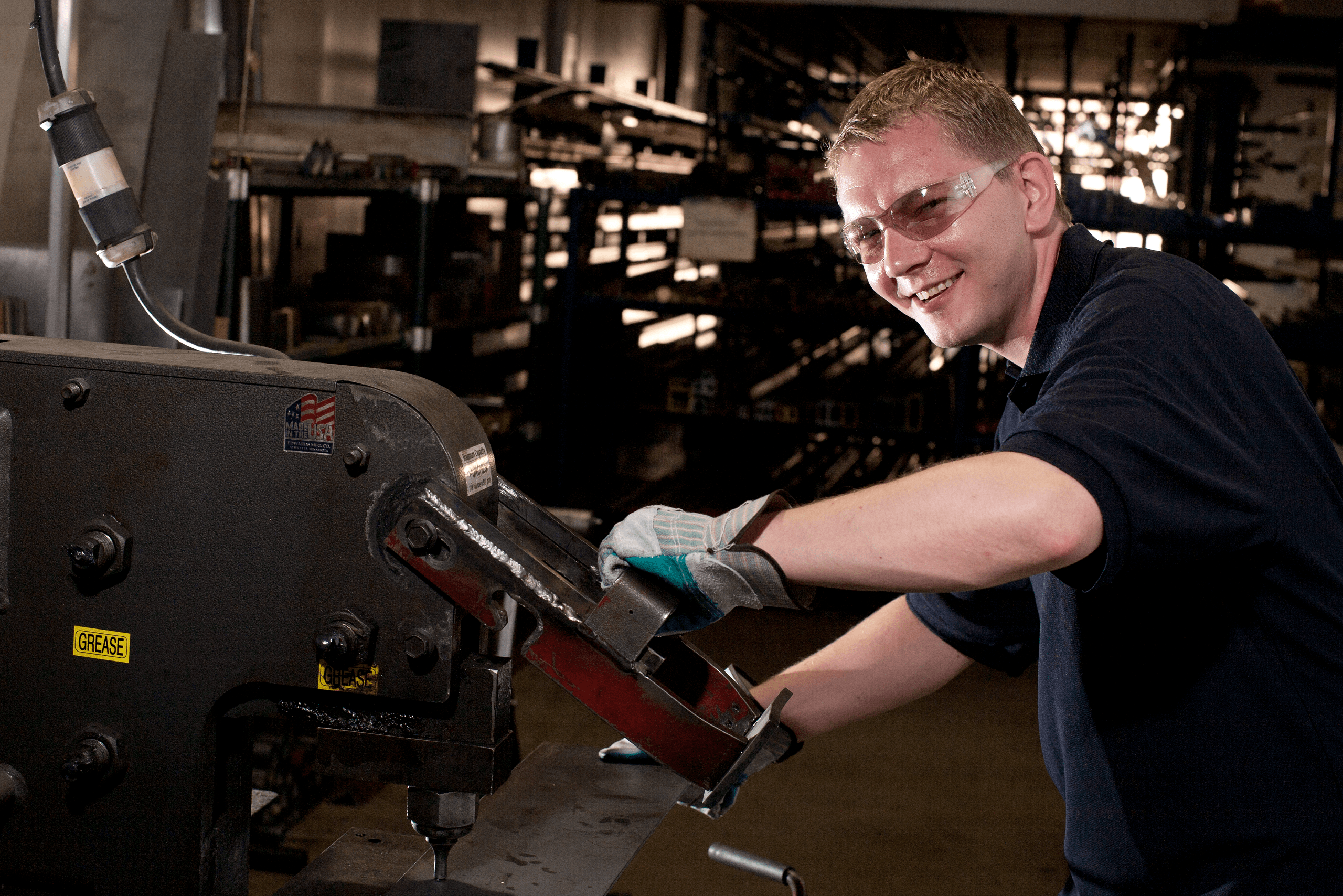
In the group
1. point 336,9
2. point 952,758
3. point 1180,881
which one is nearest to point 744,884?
point 952,758

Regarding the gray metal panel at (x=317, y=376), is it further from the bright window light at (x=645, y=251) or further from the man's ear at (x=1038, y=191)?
the bright window light at (x=645, y=251)

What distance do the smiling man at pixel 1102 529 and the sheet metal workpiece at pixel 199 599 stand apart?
18cm

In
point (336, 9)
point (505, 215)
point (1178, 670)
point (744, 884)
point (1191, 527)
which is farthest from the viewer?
point (505, 215)

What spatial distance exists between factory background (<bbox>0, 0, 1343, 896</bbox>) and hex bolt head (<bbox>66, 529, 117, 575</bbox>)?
1195 millimetres

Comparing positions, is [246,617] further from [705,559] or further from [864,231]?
[864,231]

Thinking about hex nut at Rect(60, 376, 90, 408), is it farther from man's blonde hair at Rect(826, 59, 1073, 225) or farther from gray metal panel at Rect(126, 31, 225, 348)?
gray metal panel at Rect(126, 31, 225, 348)

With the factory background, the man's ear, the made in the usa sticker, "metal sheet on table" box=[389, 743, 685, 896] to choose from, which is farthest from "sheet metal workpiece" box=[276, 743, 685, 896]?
Result: the factory background

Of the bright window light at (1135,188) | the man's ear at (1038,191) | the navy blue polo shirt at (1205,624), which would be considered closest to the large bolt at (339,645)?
the navy blue polo shirt at (1205,624)

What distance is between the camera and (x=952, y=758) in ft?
11.4

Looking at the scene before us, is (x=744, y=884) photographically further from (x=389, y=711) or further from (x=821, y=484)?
(x=821, y=484)

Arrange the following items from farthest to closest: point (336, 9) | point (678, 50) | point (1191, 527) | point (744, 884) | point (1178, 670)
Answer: point (678, 50), point (336, 9), point (744, 884), point (1178, 670), point (1191, 527)

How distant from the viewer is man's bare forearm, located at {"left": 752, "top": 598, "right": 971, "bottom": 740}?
1399 millimetres

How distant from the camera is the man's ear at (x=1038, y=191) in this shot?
1.19m

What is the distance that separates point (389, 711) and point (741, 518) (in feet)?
1.03
